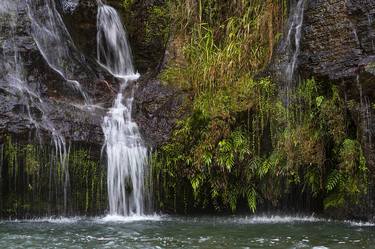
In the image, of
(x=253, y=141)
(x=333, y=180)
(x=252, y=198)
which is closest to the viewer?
(x=333, y=180)

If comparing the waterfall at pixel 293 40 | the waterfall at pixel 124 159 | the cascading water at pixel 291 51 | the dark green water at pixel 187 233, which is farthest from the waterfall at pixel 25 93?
the waterfall at pixel 293 40

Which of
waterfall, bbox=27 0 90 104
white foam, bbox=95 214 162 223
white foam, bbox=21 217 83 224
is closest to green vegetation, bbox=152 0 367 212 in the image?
white foam, bbox=95 214 162 223

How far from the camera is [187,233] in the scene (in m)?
8.64

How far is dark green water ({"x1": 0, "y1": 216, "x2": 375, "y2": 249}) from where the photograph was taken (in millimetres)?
7766

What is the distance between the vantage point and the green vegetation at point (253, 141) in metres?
10.1

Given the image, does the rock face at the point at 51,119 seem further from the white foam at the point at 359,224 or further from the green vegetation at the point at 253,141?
the white foam at the point at 359,224

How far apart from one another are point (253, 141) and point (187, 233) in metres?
2.62

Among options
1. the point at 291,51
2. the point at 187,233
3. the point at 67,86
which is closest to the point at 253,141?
Answer: the point at 291,51

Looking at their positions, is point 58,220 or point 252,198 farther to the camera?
point 252,198

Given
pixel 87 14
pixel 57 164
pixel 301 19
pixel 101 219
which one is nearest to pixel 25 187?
pixel 57 164

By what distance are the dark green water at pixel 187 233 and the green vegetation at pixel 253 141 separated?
55 cm

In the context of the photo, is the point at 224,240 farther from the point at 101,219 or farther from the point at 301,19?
the point at 301,19

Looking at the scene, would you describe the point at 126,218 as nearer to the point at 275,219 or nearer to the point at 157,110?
the point at 157,110

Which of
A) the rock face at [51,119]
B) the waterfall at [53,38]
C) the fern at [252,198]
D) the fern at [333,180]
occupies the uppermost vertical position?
the waterfall at [53,38]
